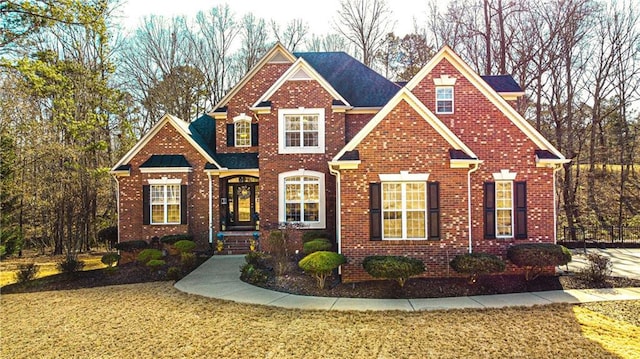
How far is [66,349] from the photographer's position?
6.57 metres

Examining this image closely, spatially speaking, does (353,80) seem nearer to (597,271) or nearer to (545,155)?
(545,155)

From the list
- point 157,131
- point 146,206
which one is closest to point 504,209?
point 146,206

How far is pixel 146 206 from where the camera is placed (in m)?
16.1

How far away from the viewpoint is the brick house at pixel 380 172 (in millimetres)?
10547

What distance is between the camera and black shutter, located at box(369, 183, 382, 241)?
1052cm

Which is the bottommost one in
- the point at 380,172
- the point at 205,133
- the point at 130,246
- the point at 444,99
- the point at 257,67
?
the point at 130,246

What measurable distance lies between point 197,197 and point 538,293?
13169 mm

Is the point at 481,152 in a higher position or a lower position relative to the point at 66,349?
higher

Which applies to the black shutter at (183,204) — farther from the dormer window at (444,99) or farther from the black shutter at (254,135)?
the dormer window at (444,99)

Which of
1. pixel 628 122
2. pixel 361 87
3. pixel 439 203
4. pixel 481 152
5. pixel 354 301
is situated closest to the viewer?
pixel 354 301

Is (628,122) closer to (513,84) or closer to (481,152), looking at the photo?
(513,84)

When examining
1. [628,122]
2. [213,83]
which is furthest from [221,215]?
[628,122]

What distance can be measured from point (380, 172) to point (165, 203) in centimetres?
1015

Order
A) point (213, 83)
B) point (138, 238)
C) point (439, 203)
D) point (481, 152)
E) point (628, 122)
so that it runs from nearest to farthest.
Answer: point (439, 203), point (481, 152), point (138, 238), point (628, 122), point (213, 83)
